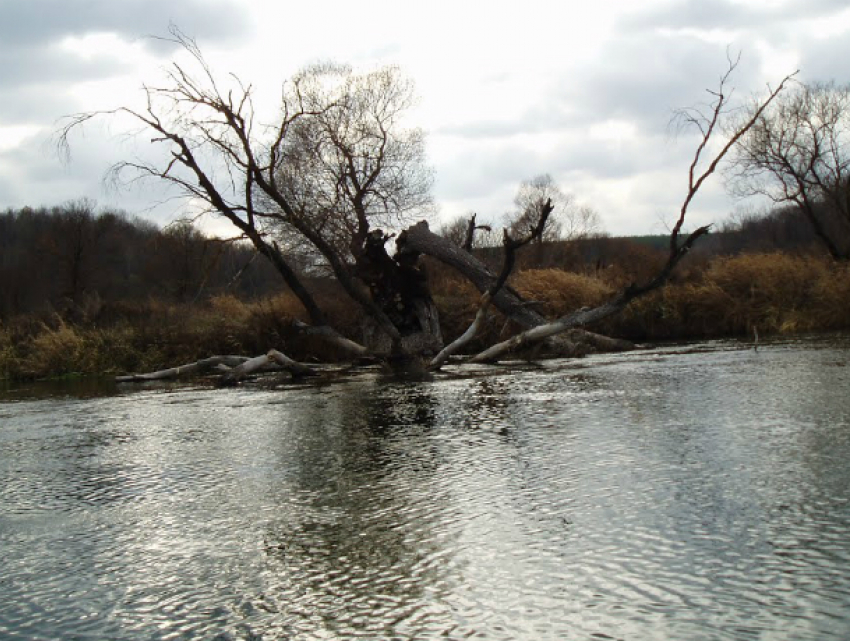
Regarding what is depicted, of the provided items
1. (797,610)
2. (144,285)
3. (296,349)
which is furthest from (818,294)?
(144,285)

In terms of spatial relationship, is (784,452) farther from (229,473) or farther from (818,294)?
(818,294)

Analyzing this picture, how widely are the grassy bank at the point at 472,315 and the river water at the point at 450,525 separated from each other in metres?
12.9

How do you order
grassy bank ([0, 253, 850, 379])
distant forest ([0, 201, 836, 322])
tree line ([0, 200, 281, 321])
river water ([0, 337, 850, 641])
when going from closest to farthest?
1. river water ([0, 337, 850, 641])
2. grassy bank ([0, 253, 850, 379])
3. distant forest ([0, 201, 836, 322])
4. tree line ([0, 200, 281, 321])

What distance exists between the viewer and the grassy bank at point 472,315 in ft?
A: 72.4

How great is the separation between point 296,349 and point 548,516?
17241 millimetres

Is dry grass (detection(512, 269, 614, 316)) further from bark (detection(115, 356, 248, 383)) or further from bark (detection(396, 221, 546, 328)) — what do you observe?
bark (detection(115, 356, 248, 383))

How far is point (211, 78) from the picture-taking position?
15.3 metres

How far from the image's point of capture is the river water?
10.7 feet

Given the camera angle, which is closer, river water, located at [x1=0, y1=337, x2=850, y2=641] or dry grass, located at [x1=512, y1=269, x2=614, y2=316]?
river water, located at [x1=0, y1=337, x2=850, y2=641]

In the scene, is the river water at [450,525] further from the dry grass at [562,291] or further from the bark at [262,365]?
the dry grass at [562,291]

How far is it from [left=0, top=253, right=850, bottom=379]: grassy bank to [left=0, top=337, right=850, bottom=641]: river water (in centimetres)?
1292

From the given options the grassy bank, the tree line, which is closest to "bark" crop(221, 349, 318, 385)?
the grassy bank

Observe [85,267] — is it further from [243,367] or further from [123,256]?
[243,367]

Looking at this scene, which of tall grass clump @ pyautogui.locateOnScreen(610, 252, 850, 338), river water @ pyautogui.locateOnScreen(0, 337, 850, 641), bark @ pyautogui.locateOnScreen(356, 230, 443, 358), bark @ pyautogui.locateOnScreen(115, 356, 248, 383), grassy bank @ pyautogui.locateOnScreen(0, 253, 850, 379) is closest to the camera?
river water @ pyautogui.locateOnScreen(0, 337, 850, 641)
